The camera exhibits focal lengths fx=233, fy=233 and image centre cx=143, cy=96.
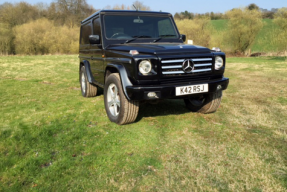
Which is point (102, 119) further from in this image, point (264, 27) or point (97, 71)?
point (264, 27)

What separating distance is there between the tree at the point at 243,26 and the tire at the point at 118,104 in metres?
28.3

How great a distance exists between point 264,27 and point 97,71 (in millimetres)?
29976

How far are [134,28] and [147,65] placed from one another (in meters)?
1.66

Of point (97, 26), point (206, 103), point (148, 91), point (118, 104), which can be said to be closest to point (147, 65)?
point (148, 91)

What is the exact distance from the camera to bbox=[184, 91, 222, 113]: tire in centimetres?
429

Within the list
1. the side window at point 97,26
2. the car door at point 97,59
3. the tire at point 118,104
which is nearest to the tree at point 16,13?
the car door at point 97,59

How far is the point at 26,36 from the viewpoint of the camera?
33.2 meters

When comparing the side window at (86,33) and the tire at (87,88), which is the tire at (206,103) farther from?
the side window at (86,33)

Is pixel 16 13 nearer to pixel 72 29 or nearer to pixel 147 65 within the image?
pixel 72 29

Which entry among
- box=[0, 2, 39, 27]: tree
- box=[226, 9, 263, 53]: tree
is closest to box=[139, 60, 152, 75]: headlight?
box=[226, 9, 263, 53]: tree

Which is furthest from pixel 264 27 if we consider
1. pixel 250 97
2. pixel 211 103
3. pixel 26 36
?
pixel 26 36

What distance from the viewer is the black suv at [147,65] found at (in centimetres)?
341

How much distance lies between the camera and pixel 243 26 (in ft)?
92.7

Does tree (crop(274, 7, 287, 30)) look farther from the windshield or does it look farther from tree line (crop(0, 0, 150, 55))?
the windshield
